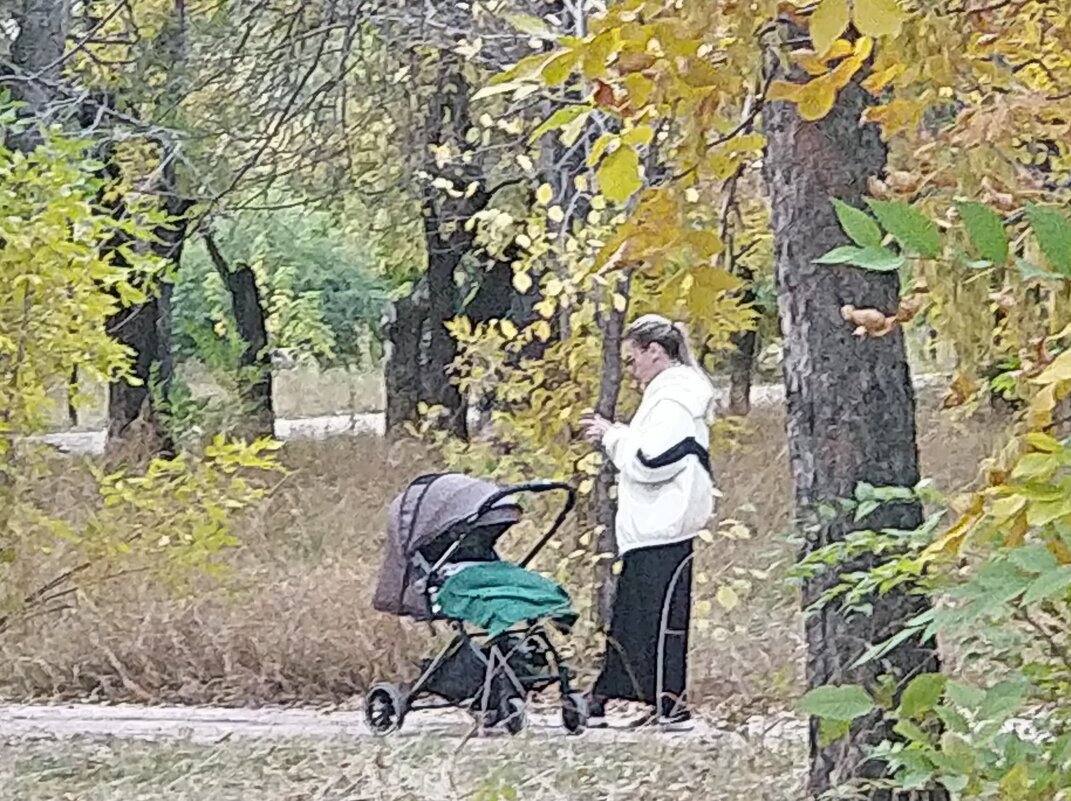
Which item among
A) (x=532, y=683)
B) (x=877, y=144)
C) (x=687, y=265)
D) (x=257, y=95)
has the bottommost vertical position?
(x=532, y=683)

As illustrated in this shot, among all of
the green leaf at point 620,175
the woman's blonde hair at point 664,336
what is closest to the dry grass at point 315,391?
the woman's blonde hair at point 664,336

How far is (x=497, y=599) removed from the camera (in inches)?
275

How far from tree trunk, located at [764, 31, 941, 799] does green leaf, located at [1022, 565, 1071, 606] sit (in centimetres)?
262

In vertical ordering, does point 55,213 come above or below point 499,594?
above

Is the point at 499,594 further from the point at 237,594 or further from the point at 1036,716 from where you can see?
the point at 1036,716

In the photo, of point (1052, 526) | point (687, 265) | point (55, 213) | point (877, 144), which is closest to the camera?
point (1052, 526)

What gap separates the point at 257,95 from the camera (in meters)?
9.21

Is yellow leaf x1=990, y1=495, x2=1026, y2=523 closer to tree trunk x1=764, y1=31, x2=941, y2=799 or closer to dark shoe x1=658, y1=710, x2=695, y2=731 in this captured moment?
tree trunk x1=764, y1=31, x2=941, y2=799

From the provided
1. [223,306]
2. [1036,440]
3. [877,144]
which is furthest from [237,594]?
[223,306]

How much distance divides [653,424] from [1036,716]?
436cm

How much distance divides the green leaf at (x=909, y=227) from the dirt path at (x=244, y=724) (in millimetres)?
5263

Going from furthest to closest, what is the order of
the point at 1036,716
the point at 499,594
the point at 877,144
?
the point at 499,594 → the point at 877,144 → the point at 1036,716

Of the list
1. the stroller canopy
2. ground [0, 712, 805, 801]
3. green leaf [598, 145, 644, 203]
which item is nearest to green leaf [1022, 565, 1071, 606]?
green leaf [598, 145, 644, 203]

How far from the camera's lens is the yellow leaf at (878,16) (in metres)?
1.63
